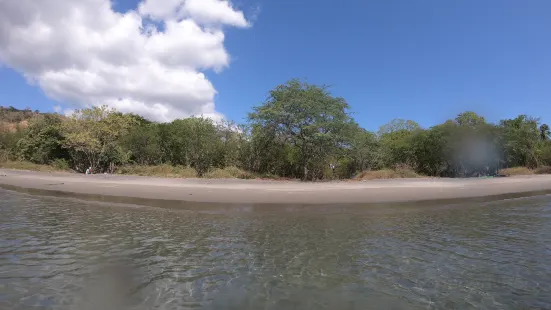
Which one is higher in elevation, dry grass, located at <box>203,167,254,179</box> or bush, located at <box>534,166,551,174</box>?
bush, located at <box>534,166,551,174</box>

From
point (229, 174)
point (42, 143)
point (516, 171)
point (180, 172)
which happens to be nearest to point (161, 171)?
point (180, 172)

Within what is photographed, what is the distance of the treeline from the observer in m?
30.0

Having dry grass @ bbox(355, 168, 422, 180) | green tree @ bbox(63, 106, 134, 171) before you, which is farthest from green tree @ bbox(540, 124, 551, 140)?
green tree @ bbox(63, 106, 134, 171)

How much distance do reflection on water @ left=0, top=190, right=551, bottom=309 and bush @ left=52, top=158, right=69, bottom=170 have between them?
110 ft

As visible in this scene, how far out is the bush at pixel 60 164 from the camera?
42094mm

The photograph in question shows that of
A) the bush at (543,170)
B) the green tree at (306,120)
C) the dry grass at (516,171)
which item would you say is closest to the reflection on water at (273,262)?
the green tree at (306,120)

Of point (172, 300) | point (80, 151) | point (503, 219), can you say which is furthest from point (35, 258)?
point (80, 151)

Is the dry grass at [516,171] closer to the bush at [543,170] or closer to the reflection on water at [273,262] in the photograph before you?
the bush at [543,170]

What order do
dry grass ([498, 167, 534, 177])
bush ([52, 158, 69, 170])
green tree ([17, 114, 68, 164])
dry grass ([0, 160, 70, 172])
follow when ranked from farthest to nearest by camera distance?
green tree ([17, 114, 68, 164]), bush ([52, 158, 69, 170]), dry grass ([0, 160, 70, 172]), dry grass ([498, 167, 534, 177])

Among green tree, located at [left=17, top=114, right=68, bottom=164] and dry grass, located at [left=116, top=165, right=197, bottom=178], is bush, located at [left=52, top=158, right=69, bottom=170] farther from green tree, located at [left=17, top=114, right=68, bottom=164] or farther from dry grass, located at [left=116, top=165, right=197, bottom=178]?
dry grass, located at [left=116, top=165, right=197, bottom=178]

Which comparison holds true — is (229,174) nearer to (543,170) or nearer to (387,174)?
(387,174)

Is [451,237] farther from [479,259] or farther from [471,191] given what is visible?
[471,191]

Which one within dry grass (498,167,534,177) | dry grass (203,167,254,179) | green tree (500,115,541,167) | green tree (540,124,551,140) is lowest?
dry grass (203,167,254,179)

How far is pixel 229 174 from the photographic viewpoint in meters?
30.5
